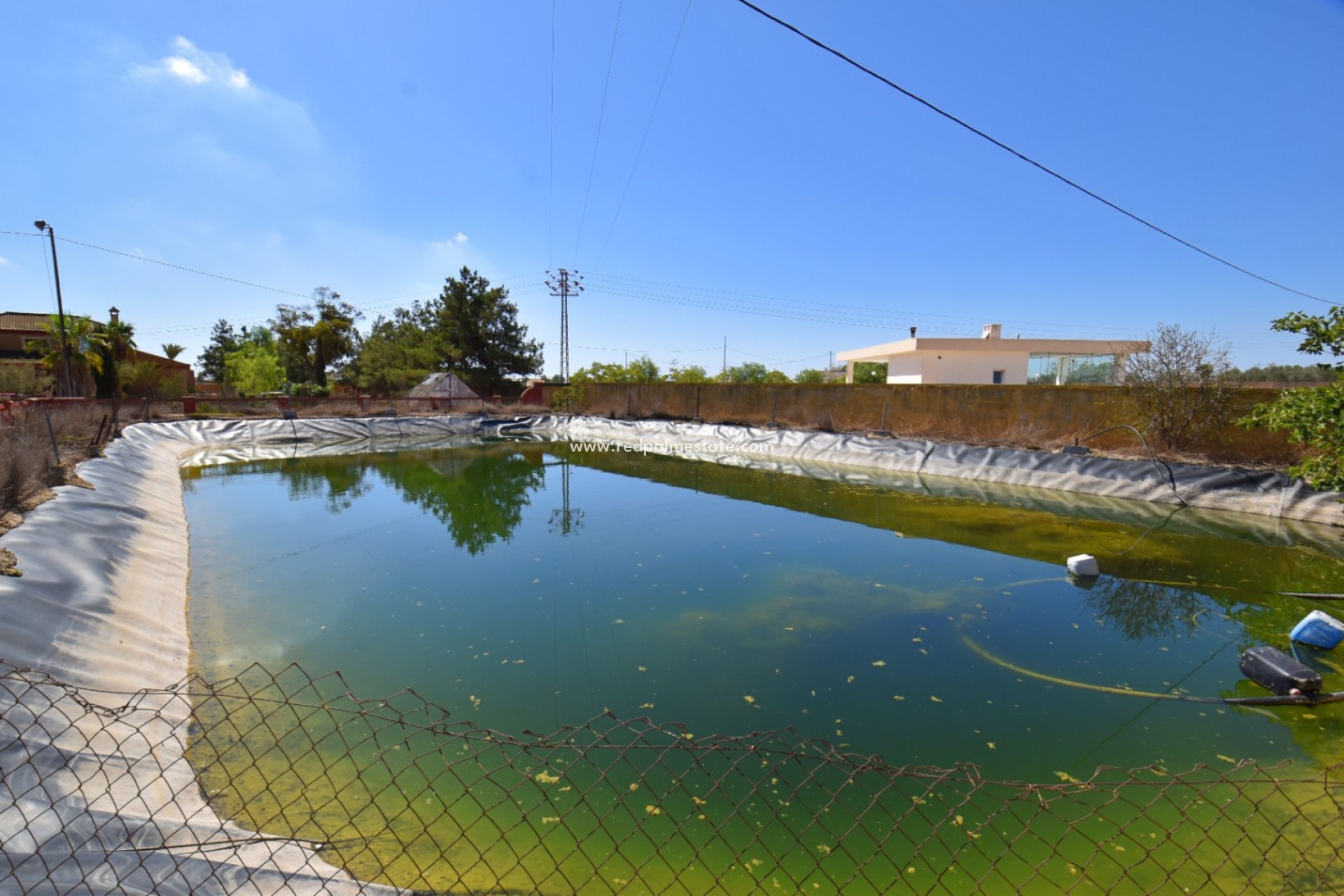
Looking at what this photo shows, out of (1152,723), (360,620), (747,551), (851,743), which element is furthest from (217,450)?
(1152,723)

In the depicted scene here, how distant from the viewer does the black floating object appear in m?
3.91

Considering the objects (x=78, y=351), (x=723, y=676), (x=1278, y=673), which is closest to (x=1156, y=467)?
(x=1278, y=673)

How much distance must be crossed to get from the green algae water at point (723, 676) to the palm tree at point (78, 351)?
1643 cm

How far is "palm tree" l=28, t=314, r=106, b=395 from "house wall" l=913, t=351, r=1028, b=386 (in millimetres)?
28022

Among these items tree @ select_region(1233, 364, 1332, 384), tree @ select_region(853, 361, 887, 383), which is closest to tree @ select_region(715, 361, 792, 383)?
tree @ select_region(853, 361, 887, 383)

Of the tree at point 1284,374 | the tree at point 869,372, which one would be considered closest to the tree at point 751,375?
the tree at point 869,372

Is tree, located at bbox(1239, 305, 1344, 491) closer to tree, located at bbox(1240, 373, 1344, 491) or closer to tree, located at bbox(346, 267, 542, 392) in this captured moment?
tree, located at bbox(1240, 373, 1344, 491)

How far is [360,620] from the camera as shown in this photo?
5.25 metres

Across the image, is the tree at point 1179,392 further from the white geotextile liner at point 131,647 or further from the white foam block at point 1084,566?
the white foam block at point 1084,566

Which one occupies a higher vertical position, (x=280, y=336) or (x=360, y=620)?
(x=280, y=336)

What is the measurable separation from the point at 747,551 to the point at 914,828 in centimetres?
460

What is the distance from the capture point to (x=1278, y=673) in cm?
401

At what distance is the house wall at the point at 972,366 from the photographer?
23.5 meters

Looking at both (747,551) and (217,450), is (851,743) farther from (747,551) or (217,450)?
(217,450)
